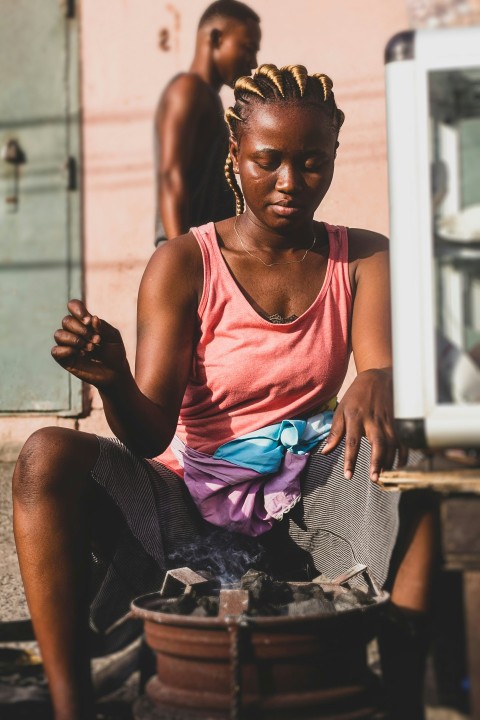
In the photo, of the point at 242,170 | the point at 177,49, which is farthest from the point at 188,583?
the point at 177,49

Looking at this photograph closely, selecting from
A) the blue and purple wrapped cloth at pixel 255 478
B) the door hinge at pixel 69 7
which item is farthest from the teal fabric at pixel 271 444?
the door hinge at pixel 69 7

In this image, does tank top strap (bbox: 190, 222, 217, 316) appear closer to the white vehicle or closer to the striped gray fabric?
the striped gray fabric

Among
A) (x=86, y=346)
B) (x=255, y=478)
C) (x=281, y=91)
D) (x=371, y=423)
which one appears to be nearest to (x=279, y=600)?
(x=371, y=423)

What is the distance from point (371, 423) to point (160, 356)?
633mm

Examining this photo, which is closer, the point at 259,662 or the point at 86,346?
the point at 259,662

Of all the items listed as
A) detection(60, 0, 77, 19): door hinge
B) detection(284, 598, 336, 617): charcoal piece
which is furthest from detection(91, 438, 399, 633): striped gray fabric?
detection(60, 0, 77, 19): door hinge

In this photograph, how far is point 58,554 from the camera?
221 centimetres

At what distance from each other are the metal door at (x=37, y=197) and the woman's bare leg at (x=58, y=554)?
3536 millimetres

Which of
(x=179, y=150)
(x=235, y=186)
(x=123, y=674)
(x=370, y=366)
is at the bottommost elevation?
(x=123, y=674)

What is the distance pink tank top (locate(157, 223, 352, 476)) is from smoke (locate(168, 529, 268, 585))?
20cm

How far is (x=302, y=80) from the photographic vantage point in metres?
2.63

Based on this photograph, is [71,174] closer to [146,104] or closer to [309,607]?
[146,104]

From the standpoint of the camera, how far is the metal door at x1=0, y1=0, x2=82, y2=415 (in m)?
5.84

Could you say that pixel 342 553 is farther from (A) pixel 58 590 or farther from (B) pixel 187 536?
(A) pixel 58 590
